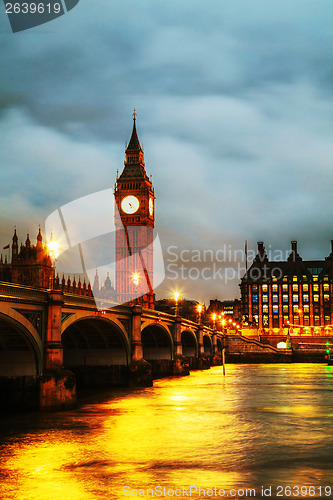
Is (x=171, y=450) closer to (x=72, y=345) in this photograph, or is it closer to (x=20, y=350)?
(x=20, y=350)

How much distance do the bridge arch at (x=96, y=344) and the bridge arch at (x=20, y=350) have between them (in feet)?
46.4

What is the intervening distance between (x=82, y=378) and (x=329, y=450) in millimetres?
38398

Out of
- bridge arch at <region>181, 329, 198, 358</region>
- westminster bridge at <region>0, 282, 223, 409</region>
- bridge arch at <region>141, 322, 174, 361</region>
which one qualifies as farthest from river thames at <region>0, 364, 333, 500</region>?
bridge arch at <region>181, 329, 198, 358</region>

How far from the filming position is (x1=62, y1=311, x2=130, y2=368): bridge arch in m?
57.0

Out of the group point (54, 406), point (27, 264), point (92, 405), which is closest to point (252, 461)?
point (54, 406)

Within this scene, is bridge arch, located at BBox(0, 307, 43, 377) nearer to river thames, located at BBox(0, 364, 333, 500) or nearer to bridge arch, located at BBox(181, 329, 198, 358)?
river thames, located at BBox(0, 364, 333, 500)

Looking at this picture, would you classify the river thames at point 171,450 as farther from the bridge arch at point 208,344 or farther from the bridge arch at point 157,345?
the bridge arch at point 208,344

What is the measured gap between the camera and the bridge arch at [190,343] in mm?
99812

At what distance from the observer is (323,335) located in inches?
6516

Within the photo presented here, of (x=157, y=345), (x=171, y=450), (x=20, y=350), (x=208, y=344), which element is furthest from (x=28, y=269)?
(x=171, y=450)

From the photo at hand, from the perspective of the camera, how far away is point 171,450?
26047 millimetres

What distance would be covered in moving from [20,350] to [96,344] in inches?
820

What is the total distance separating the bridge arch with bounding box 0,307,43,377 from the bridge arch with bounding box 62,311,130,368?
46.4 feet

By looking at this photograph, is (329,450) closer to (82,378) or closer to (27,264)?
(82,378)
